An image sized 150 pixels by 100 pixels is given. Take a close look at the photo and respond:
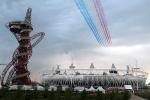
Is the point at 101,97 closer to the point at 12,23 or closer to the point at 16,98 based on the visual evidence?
the point at 16,98

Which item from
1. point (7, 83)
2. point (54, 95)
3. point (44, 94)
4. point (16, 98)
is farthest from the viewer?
point (7, 83)

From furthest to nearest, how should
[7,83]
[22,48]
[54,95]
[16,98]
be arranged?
[7,83]
[22,48]
[54,95]
[16,98]

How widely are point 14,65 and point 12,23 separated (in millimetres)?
15321

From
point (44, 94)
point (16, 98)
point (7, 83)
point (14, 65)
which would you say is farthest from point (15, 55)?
point (16, 98)

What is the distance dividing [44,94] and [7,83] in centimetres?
7023

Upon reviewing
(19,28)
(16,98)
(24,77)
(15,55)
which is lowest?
(16,98)

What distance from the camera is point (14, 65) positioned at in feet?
439

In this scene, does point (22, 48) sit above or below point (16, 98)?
above

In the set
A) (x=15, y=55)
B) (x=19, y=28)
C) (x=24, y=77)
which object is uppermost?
(x=19, y=28)

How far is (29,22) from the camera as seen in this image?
450 feet

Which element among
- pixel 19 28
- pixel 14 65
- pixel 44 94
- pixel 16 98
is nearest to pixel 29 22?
pixel 19 28

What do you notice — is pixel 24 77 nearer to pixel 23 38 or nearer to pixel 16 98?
pixel 23 38

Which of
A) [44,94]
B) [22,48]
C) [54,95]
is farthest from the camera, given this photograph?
[22,48]

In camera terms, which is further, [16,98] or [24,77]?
[24,77]
